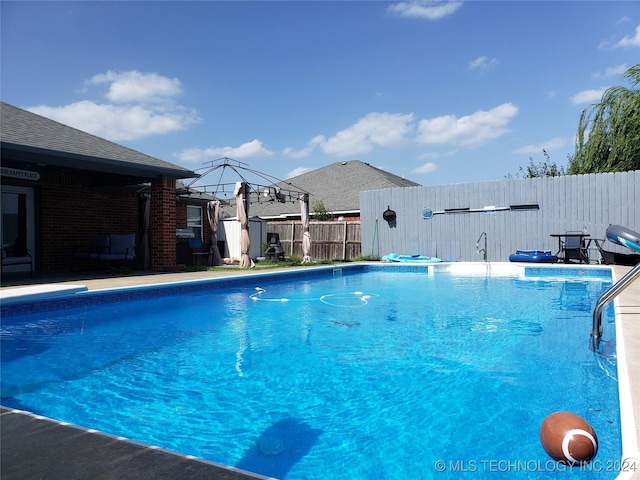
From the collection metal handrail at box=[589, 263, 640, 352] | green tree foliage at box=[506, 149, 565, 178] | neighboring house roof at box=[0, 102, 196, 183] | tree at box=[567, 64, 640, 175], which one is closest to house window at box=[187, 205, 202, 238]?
neighboring house roof at box=[0, 102, 196, 183]

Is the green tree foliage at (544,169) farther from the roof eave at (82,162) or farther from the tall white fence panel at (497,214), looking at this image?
the roof eave at (82,162)

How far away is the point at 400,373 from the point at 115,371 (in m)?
2.66

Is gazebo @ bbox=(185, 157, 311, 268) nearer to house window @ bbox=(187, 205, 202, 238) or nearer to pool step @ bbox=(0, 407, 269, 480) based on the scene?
house window @ bbox=(187, 205, 202, 238)

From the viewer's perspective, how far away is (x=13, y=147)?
7602mm

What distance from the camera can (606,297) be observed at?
3.76 m

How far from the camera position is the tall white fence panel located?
12.6 metres

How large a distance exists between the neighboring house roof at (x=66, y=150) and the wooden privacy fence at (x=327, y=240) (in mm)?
7846

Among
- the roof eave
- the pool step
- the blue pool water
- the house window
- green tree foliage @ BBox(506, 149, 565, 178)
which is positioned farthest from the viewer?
green tree foliage @ BBox(506, 149, 565, 178)

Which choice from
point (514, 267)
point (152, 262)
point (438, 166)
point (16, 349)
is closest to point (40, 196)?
point (152, 262)

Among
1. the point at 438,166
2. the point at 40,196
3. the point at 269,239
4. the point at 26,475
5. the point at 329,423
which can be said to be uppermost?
the point at 438,166

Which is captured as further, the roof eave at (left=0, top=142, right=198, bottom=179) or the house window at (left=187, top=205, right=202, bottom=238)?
the house window at (left=187, top=205, right=202, bottom=238)

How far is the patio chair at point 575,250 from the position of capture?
12234 millimetres

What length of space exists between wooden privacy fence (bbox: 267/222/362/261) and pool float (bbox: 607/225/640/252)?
44.2 feet

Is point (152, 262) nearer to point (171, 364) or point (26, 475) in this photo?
point (171, 364)
